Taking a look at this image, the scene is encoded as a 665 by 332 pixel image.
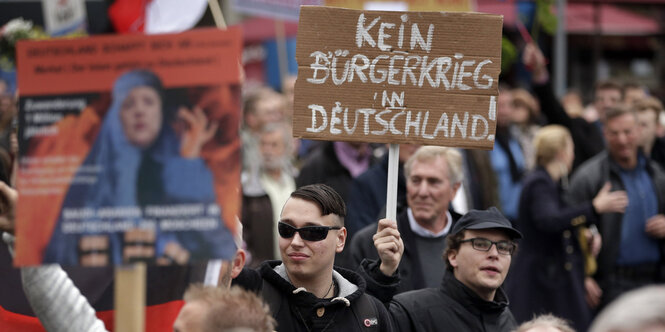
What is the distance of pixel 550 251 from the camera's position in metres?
8.21

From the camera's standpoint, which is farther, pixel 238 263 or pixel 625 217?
pixel 625 217

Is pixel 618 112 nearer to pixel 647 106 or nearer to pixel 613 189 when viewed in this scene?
pixel 613 189

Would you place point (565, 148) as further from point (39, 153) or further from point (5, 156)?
point (39, 153)

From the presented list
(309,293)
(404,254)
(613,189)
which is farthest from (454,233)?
(613,189)

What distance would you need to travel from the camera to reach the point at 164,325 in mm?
4590

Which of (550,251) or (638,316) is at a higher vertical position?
(638,316)

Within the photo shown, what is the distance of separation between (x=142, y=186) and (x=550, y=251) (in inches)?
207

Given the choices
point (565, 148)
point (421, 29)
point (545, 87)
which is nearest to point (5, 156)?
point (421, 29)

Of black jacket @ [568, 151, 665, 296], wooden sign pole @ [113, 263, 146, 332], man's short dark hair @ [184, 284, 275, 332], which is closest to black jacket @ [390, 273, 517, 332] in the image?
man's short dark hair @ [184, 284, 275, 332]

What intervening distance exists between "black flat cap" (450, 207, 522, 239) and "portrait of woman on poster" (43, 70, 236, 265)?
1975 mm

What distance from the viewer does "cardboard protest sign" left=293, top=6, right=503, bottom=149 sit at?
480 cm

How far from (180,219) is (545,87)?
23.9ft

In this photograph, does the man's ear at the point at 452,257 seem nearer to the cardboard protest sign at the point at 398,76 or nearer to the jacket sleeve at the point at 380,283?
the jacket sleeve at the point at 380,283

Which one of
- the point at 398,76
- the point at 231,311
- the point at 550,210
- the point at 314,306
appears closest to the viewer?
the point at 231,311
